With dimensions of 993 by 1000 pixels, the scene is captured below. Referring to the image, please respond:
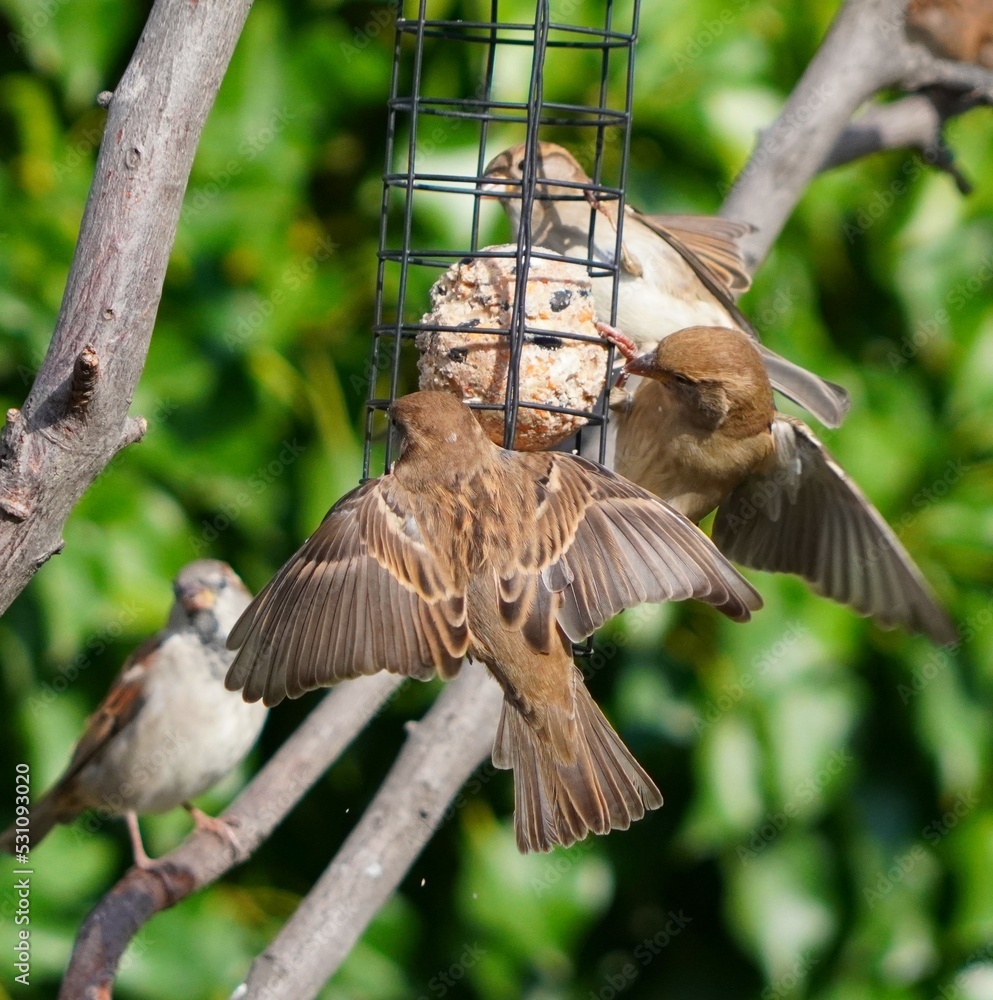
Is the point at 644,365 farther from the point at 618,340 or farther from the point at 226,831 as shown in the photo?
the point at 226,831

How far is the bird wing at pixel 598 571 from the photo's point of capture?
2.57 m

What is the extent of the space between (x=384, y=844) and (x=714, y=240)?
170cm

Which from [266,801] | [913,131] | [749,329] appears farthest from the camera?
[913,131]

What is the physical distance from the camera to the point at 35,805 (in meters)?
4.14

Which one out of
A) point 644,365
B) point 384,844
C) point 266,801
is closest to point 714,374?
point 644,365

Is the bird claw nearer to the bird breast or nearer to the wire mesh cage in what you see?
the wire mesh cage

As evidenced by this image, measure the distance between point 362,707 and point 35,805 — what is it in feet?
4.47

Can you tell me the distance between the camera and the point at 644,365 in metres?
3.15

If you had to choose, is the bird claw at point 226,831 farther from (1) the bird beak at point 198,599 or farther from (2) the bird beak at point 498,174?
(2) the bird beak at point 498,174

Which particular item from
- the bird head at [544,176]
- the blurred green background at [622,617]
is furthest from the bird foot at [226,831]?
the bird head at [544,176]

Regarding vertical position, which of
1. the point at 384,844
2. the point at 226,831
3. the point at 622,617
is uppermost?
the point at 622,617

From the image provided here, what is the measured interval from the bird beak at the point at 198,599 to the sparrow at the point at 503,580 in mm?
1752

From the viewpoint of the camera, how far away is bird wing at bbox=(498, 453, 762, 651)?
2.57 meters

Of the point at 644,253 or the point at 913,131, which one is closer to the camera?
the point at 644,253
